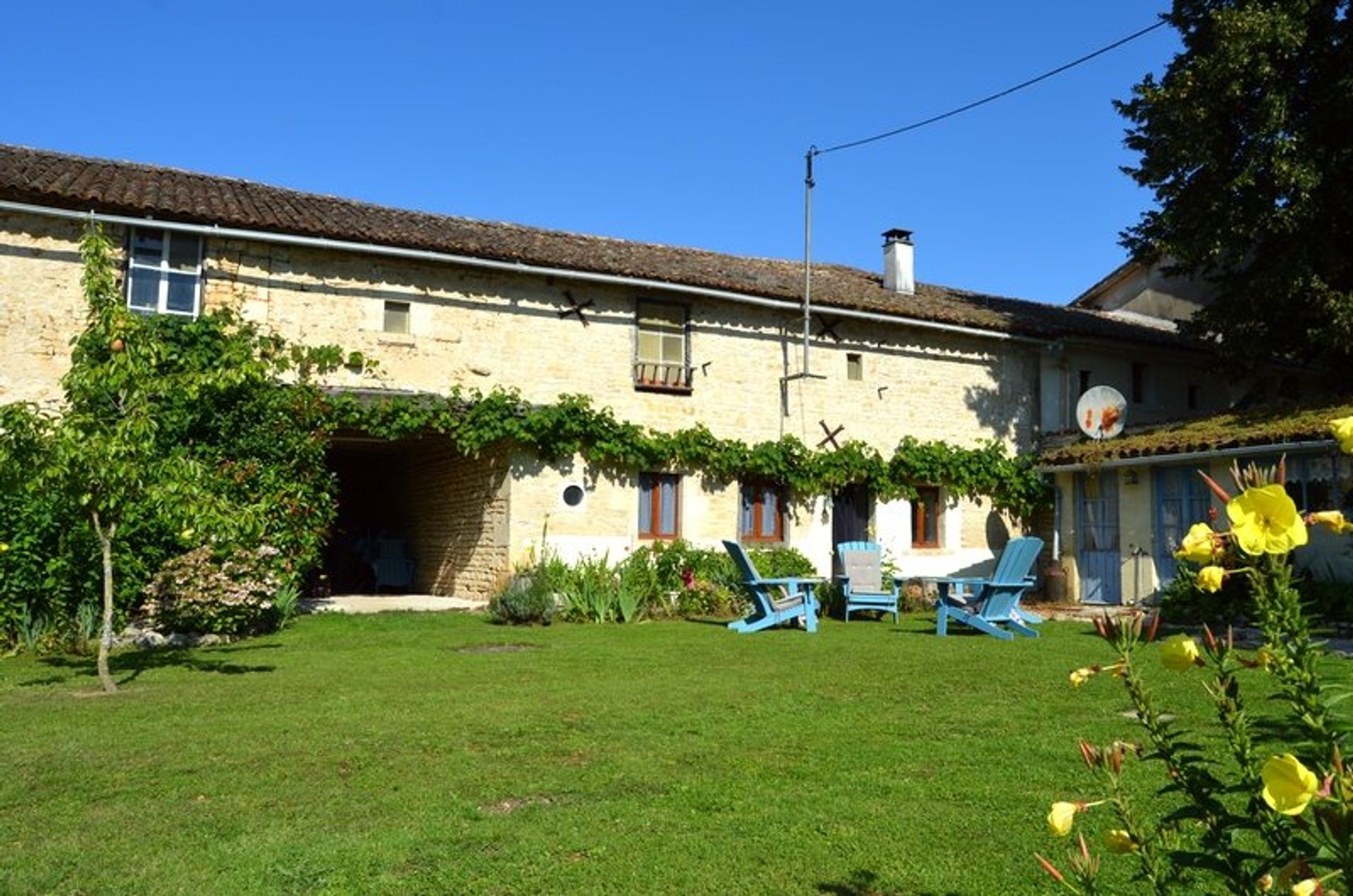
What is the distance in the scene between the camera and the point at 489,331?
15.4 m

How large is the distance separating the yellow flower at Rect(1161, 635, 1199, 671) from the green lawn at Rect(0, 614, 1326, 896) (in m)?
1.71

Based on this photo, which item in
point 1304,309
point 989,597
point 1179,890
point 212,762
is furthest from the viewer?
point 1304,309

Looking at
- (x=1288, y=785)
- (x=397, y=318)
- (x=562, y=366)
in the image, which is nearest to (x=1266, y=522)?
(x=1288, y=785)

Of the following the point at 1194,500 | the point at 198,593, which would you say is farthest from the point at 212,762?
the point at 1194,500

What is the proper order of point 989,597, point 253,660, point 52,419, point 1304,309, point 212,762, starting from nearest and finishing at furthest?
1. point 212,762
2. point 52,419
3. point 253,660
4. point 989,597
5. point 1304,309

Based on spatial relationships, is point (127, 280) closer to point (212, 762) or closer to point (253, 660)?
point (253, 660)

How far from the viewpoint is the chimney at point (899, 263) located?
808 inches

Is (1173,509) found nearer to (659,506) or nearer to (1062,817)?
(659,506)

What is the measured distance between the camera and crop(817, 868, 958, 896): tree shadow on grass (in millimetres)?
3334

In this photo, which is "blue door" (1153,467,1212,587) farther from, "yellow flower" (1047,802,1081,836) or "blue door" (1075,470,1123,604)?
"yellow flower" (1047,802,1081,836)

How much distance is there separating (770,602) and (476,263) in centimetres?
647

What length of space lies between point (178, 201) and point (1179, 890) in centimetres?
1411

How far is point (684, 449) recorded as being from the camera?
53.1 ft

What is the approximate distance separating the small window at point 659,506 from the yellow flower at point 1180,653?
558 inches
